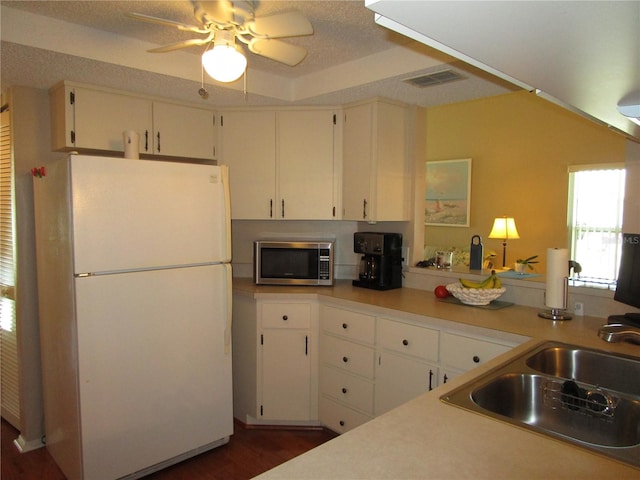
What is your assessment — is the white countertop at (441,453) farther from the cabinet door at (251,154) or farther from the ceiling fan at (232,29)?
the cabinet door at (251,154)

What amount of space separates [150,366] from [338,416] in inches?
47.2

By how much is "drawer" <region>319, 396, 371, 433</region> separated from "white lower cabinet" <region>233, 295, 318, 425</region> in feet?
0.21

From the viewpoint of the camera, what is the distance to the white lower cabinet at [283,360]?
9.54 feet

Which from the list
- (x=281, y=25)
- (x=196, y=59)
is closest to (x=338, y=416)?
(x=281, y=25)

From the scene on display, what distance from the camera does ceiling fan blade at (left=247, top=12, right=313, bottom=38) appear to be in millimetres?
1765

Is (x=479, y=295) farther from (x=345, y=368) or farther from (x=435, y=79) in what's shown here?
(x=435, y=79)

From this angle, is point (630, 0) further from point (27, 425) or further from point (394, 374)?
point (27, 425)

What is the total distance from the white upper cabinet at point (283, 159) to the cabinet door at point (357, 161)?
0.33 ft

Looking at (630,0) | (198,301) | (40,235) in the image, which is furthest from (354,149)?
(630,0)

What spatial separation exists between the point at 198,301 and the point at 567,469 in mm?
2008

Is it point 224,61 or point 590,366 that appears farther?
point 224,61

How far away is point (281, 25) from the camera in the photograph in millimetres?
1812

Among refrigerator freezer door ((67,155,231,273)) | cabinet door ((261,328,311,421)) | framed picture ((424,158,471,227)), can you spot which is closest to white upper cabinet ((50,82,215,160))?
refrigerator freezer door ((67,155,231,273))

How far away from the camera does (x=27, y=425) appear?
2.73 m
